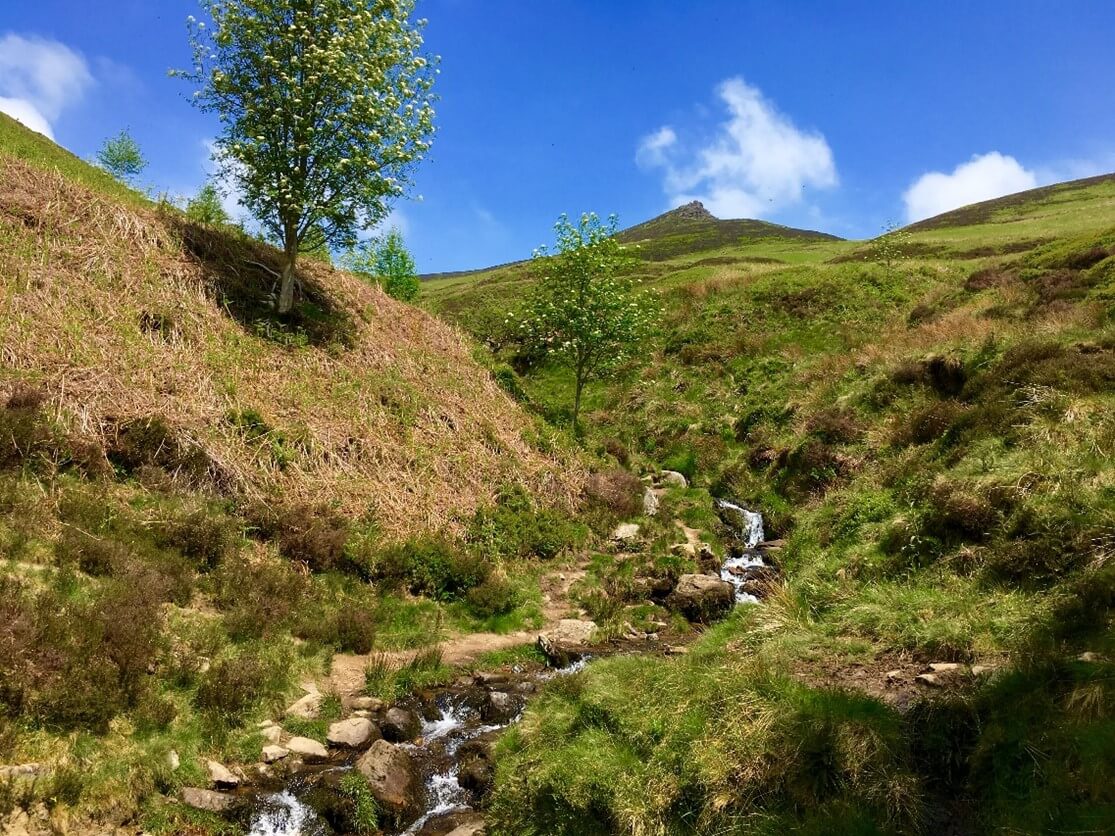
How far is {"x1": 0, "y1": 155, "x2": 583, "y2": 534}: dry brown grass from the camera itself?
1397 centimetres

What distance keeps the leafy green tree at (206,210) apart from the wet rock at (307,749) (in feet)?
64.2

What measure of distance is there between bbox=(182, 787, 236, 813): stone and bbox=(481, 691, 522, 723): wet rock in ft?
13.8

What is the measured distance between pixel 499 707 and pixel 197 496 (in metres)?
7.53

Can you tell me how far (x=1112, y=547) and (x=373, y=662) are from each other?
11.9 m

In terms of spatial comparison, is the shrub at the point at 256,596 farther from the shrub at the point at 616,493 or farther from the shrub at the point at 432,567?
the shrub at the point at 616,493

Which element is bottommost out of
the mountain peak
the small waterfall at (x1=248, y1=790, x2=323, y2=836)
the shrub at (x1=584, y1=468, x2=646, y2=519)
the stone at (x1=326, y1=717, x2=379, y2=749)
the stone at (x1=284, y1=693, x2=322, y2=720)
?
the small waterfall at (x1=248, y1=790, x2=323, y2=836)

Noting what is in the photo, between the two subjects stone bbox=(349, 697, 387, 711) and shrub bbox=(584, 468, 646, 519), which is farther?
shrub bbox=(584, 468, 646, 519)

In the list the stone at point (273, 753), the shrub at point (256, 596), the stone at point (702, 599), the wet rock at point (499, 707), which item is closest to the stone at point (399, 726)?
the wet rock at point (499, 707)

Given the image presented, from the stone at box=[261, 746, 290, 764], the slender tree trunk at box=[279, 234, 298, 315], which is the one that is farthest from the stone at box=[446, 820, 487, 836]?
the slender tree trunk at box=[279, 234, 298, 315]

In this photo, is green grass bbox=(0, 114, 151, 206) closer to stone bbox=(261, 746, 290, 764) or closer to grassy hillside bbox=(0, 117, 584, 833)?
grassy hillside bbox=(0, 117, 584, 833)

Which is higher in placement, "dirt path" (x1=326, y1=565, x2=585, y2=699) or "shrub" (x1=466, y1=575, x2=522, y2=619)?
"shrub" (x1=466, y1=575, x2=522, y2=619)

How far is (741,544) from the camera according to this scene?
2075cm

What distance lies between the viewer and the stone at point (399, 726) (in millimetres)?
10008

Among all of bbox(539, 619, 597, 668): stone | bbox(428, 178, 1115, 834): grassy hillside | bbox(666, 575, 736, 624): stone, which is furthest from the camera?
bbox(666, 575, 736, 624): stone
